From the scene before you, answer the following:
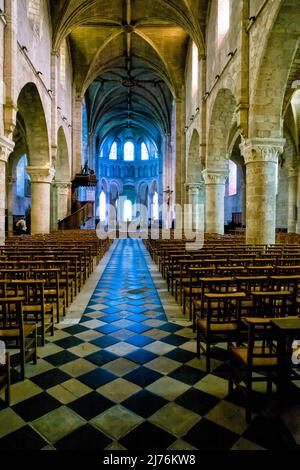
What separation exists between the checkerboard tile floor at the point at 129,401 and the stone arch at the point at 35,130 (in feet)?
48.5

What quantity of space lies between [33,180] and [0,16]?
8.45 m

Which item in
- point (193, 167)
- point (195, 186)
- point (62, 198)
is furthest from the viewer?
point (195, 186)

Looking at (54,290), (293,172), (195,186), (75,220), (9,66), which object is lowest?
(54,290)

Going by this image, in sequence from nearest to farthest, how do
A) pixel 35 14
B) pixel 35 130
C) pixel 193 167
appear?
1. pixel 35 14
2. pixel 35 130
3. pixel 193 167

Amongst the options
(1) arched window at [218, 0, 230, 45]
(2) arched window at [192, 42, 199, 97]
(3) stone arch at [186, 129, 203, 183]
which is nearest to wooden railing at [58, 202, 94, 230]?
(3) stone arch at [186, 129, 203, 183]

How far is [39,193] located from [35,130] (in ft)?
11.1

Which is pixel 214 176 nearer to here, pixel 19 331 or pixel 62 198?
pixel 62 198

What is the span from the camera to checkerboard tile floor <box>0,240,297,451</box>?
268cm

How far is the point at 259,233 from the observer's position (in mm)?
12102

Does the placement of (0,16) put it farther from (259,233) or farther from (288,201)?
(288,201)

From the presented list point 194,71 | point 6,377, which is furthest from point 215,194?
point 6,377

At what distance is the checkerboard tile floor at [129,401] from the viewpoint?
8.79 feet

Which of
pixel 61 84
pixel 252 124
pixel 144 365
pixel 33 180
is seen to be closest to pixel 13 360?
pixel 144 365

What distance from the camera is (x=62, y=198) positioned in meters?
24.8
